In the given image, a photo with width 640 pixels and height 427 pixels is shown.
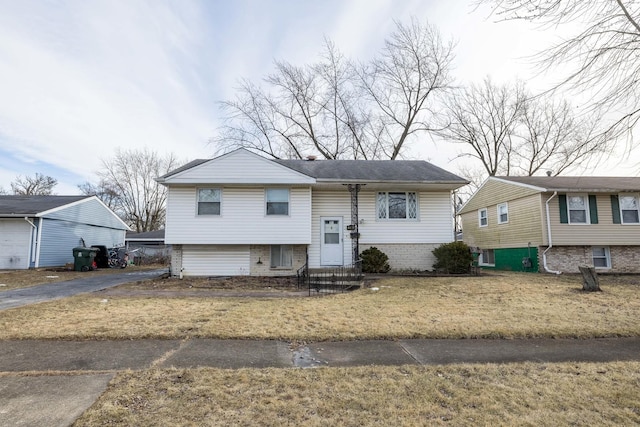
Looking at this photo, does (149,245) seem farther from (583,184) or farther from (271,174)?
(583,184)

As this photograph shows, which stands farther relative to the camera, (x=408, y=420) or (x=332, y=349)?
(x=332, y=349)

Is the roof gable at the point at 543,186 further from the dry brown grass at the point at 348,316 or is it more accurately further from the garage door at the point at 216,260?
the garage door at the point at 216,260

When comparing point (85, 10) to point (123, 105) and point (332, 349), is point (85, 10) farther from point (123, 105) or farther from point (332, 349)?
point (332, 349)

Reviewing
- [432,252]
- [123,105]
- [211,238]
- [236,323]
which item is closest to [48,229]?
[123,105]

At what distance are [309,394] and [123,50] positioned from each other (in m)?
12.3

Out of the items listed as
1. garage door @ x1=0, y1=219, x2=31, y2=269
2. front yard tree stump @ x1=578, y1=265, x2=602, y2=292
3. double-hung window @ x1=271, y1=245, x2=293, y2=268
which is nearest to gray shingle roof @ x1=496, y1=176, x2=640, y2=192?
front yard tree stump @ x1=578, y1=265, x2=602, y2=292

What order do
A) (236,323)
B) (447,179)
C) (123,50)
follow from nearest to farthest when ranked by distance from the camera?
(236,323) → (123,50) → (447,179)

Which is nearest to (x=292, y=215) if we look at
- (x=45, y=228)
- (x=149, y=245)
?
(x=45, y=228)

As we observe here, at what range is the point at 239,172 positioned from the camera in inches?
515

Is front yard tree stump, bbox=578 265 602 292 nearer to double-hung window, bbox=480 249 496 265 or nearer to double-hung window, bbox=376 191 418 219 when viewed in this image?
double-hung window, bbox=376 191 418 219

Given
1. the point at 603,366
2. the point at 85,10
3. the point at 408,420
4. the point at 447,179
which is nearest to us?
the point at 408,420

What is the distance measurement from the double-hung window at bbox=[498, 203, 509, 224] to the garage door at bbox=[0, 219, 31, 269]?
25.4m

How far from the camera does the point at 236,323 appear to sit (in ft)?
19.4

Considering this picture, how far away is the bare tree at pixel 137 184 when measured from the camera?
39.4 metres
